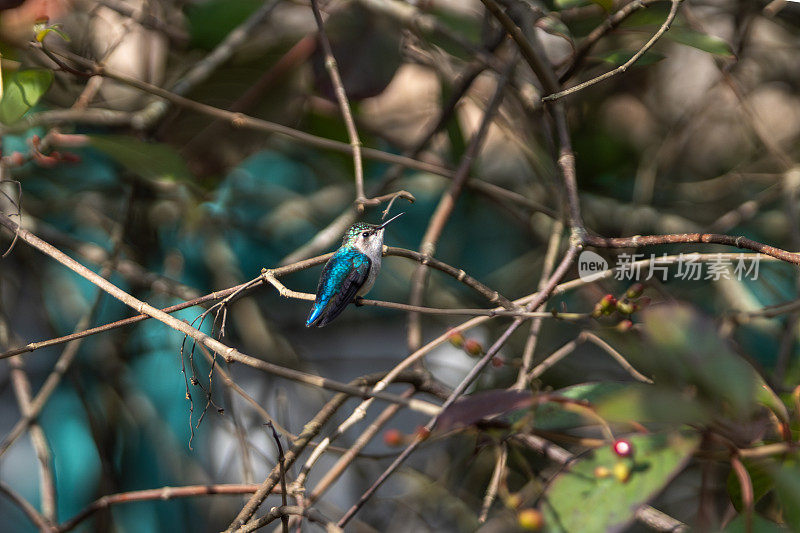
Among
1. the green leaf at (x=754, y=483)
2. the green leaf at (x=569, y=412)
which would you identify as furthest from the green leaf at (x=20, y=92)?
the green leaf at (x=754, y=483)

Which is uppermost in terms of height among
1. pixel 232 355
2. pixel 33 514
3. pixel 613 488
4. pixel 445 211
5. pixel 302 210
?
pixel 232 355

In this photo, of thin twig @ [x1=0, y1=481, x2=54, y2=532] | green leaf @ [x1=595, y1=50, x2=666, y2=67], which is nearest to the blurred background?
green leaf @ [x1=595, y1=50, x2=666, y2=67]

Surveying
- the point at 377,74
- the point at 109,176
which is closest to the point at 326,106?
the point at 377,74

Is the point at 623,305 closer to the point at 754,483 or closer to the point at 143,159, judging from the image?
the point at 754,483

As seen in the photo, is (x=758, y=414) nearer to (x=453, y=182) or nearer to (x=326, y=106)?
(x=453, y=182)

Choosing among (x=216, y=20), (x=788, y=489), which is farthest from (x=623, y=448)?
(x=216, y=20)
